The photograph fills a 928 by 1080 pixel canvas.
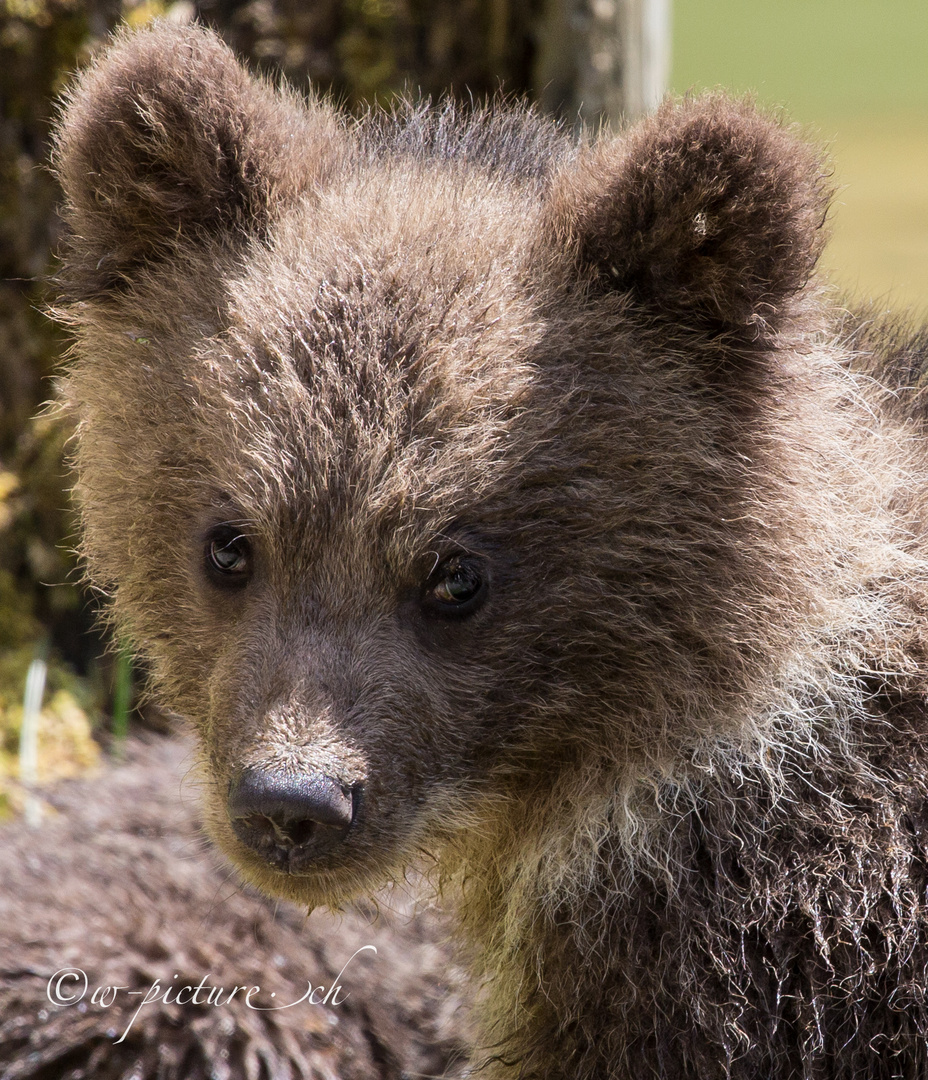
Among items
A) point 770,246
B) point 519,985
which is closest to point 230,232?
point 770,246

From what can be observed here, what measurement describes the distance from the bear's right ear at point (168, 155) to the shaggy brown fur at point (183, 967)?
1.95m

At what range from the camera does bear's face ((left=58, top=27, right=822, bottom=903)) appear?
9.26 ft

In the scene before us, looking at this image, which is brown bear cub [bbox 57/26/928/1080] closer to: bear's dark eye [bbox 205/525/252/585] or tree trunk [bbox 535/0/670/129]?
bear's dark eye [bbox 205/525/252/585]

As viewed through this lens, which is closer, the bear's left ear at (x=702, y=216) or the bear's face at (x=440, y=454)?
the bear's left ear at (x=702, y=216)

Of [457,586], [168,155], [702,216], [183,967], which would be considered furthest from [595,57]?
[183,967]

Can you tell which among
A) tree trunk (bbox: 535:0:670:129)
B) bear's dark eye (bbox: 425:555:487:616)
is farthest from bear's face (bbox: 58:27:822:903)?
tree trunk (bbox: 535:0:670:129)

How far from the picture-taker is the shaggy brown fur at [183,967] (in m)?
3.68

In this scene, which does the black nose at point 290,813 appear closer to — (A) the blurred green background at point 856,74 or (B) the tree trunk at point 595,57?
(B) the tree trunk at point 595,57

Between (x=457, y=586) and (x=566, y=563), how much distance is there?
0.83 ft

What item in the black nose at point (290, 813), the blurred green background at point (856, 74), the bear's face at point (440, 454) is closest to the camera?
the black nose at point (290, 813)

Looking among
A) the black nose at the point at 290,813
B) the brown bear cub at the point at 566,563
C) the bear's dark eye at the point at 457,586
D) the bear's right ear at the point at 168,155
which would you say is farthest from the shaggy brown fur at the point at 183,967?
the bear's right ear at the point at 168,155

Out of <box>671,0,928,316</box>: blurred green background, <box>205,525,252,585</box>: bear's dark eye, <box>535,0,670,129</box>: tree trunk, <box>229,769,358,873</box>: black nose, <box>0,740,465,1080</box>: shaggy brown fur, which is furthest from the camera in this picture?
<box>671,0,928,316</box>: blurred green background

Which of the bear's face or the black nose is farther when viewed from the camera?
the bear's face

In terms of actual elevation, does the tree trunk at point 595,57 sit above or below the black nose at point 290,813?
above
